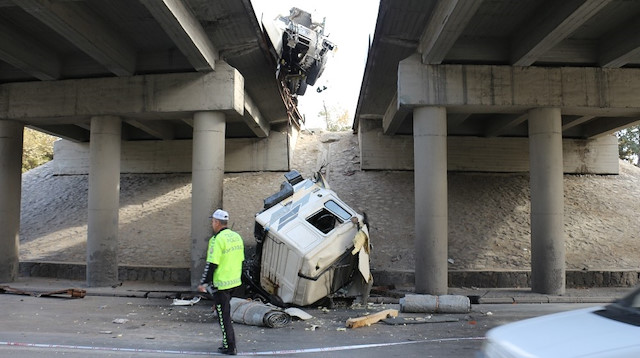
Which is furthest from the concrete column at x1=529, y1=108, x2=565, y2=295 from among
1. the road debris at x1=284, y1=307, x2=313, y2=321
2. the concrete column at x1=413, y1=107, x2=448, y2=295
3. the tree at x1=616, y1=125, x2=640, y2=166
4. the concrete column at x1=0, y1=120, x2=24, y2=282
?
the tree at x1=616, y1=125, x2=640, y2=166

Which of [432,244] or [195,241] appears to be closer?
[432,244]

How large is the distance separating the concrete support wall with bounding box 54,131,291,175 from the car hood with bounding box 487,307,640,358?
708 inches

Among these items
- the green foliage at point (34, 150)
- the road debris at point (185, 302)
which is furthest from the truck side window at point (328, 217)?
the green foliage at point (34, 150)

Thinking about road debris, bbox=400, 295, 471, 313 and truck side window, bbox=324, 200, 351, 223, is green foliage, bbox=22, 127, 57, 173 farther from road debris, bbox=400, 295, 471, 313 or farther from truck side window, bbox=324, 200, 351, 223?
road debris, bbox=400, 295, 471, 313

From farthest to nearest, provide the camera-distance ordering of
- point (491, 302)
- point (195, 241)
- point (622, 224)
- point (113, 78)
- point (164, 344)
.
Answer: point (622, 224)
point (113, 78)
point (195, 241)
point (491, 302)
point (164, 344)

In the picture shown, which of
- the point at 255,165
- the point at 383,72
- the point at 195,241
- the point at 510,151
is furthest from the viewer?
the point at 255,165

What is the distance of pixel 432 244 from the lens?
11367mm

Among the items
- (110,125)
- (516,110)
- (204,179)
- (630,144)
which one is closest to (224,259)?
(204,179)

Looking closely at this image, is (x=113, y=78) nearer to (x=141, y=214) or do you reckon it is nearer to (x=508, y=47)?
(x=141, y=214)

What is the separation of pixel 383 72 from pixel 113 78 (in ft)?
26.9

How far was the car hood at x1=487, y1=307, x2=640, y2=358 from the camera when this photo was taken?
8.31 ft

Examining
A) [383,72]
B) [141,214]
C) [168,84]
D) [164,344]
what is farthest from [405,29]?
[141,214]

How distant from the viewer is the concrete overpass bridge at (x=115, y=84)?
1112 cm

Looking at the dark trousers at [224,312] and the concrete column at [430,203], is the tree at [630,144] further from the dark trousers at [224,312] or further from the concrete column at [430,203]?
the dark trousers at [224,312]
